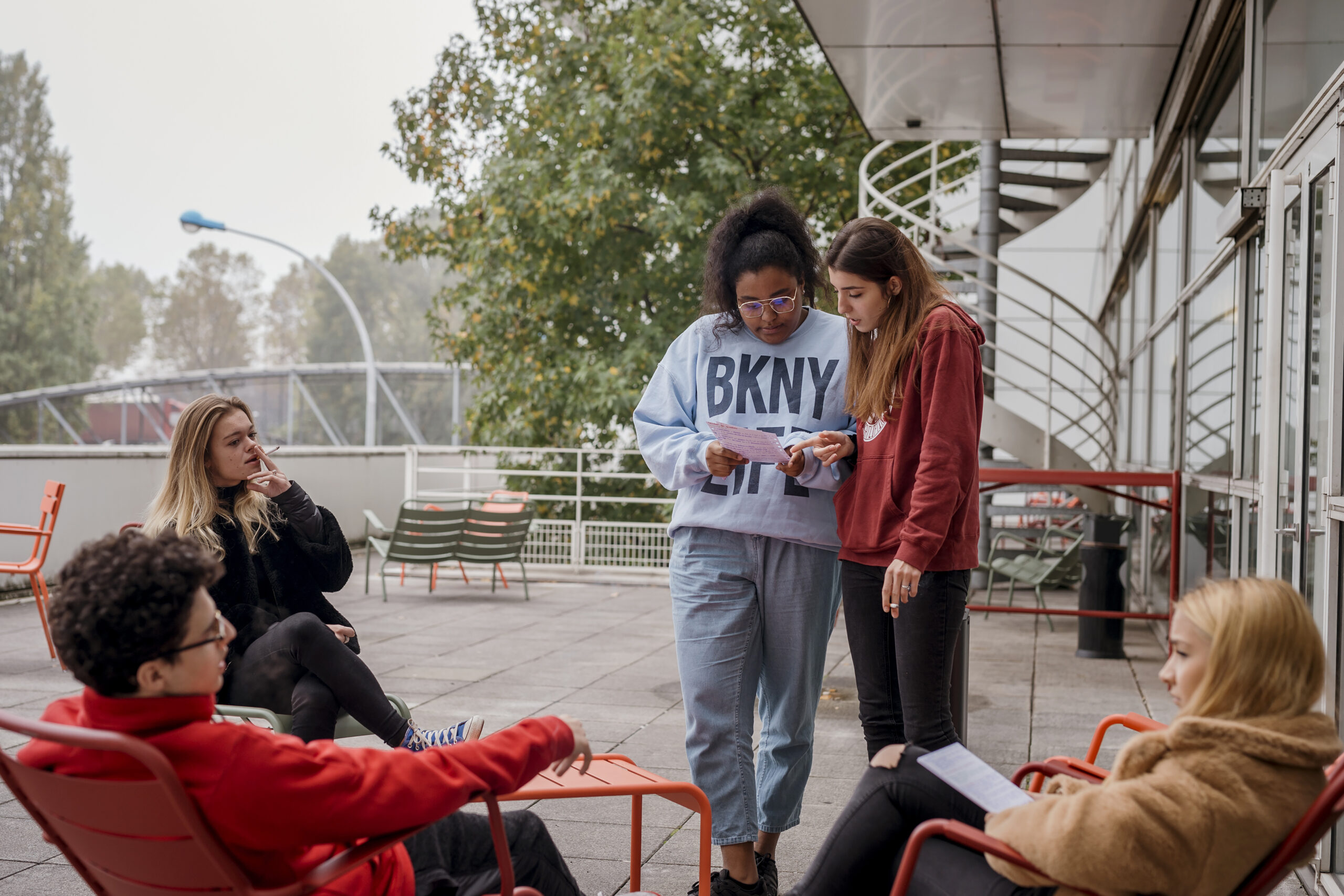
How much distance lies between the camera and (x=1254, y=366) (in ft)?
17.1

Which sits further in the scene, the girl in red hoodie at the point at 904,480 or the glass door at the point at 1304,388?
the glass door at the point at 1304,388

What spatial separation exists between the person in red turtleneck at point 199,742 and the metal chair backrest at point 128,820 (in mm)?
34

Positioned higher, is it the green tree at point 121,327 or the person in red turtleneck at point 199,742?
the green tree at point 121,327

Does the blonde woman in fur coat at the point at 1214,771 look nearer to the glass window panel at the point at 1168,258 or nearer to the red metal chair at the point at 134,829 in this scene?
the red metal chair at the point at 134,829

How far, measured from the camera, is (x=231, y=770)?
5.36ft

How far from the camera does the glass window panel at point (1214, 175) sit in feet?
18.9

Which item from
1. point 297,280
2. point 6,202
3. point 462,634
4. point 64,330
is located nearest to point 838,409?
point 462,634

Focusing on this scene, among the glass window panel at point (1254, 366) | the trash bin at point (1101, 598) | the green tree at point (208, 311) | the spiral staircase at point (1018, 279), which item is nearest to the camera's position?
the glass window panel at point (1254, 366)

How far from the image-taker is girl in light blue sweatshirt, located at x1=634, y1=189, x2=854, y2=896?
2965 millimetres

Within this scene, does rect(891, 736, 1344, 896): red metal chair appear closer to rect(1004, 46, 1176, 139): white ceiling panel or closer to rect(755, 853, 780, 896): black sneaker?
rect(755, 853, 780, 896): black sneaker

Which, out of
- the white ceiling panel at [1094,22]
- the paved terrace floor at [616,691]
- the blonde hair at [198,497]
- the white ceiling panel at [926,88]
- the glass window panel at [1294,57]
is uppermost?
the white ceiling panel at [926,88]

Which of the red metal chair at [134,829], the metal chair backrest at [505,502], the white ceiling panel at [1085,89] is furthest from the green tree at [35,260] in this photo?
the red metal chair at [134,829]

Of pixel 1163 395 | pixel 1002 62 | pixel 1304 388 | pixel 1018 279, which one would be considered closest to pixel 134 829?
pixel 1304 388

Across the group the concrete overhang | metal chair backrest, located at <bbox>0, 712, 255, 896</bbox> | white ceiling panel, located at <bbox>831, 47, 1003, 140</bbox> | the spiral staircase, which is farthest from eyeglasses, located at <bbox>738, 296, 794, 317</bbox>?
the spiral staircase
